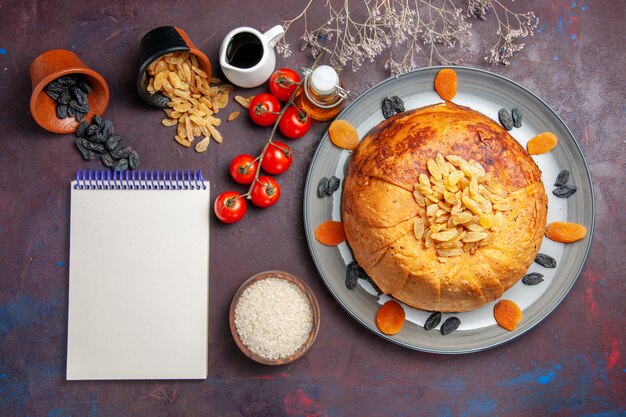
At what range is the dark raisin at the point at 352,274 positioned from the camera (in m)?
2.24

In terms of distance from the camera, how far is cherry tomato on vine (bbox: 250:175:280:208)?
2248mm

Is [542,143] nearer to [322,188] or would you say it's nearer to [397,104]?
[397,104]

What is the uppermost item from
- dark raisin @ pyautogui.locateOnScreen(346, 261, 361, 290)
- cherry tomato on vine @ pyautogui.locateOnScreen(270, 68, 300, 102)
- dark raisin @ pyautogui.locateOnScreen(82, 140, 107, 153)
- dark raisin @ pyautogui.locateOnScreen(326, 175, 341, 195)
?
cherry tomato on vine @ pyautogui.locateOnScreen(270, 68, 300, 102)

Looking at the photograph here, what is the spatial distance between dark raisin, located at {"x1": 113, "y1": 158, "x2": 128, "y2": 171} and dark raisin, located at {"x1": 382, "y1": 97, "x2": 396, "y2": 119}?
111 centimetres

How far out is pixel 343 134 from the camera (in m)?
2.27

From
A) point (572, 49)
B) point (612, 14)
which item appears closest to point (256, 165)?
point (572, 49)

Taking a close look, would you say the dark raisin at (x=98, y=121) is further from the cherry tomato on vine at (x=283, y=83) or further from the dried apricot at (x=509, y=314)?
the dried apricot at (x=509, y=314)

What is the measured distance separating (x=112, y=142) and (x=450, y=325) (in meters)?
1.59

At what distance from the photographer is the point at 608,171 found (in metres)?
2.43

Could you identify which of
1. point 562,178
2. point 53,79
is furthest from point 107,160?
Result: point 562,178

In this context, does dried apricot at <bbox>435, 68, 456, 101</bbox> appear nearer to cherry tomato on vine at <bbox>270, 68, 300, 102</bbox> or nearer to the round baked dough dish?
the round baked dough dish

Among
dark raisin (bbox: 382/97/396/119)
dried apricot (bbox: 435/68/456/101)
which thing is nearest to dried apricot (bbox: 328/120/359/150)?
dark raisin (bbox: 382/97/396/119)

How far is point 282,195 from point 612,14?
1668 millimetres

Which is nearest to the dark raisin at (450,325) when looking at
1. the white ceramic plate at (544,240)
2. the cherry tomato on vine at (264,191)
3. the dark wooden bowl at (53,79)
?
the white ceramic plate at (544,240)
